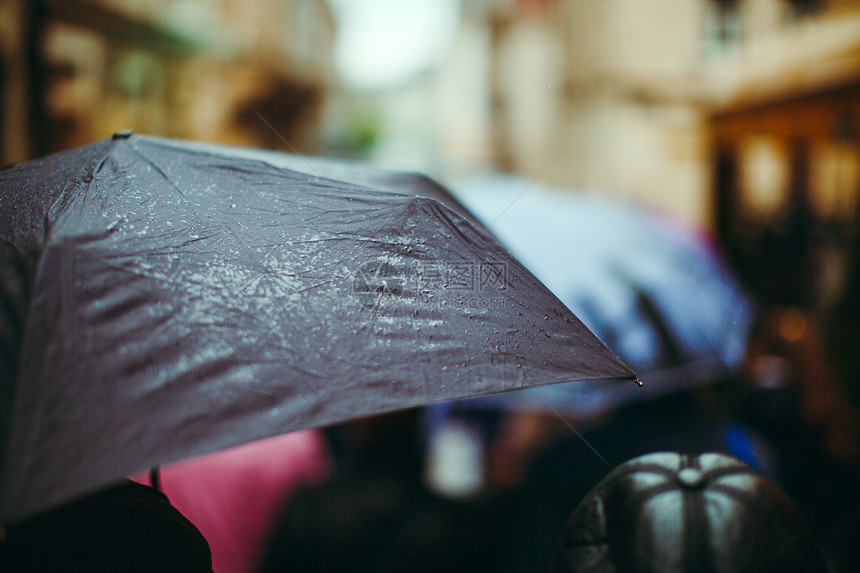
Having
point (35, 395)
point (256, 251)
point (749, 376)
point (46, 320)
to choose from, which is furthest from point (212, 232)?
point (749, 376)

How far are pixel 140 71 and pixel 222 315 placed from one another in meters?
10.3

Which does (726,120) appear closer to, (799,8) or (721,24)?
(799,8)

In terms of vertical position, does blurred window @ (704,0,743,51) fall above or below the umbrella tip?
above

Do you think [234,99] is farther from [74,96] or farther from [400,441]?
[400,441]

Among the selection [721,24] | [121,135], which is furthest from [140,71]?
[121,135]

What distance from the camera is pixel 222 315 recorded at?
1.23 metres

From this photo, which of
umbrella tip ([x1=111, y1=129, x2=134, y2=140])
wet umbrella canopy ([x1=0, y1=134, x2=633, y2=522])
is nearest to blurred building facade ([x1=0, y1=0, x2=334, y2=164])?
umbrella tip ([x1=111, y1=129, x2=134, y2=140])

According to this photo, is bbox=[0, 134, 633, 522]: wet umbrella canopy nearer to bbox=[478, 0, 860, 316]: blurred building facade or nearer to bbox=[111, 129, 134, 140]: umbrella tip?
bbox=[111, 129, 134, 140]: umbrella tip

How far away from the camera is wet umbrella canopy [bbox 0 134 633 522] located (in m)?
1.05

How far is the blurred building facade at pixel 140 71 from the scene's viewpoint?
23.3ft

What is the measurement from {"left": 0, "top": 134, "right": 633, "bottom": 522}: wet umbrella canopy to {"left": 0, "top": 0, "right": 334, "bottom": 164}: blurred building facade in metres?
1.05

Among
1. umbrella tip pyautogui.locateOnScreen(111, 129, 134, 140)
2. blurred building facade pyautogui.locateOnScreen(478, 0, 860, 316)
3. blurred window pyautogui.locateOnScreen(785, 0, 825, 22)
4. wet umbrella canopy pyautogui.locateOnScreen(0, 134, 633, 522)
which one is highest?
blurred window pyautogui.locateOnScreen(785, 0, 825, 22)

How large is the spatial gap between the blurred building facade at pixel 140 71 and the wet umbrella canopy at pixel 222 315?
3.45ft

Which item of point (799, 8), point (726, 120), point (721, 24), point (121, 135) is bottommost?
point (121, 135)
